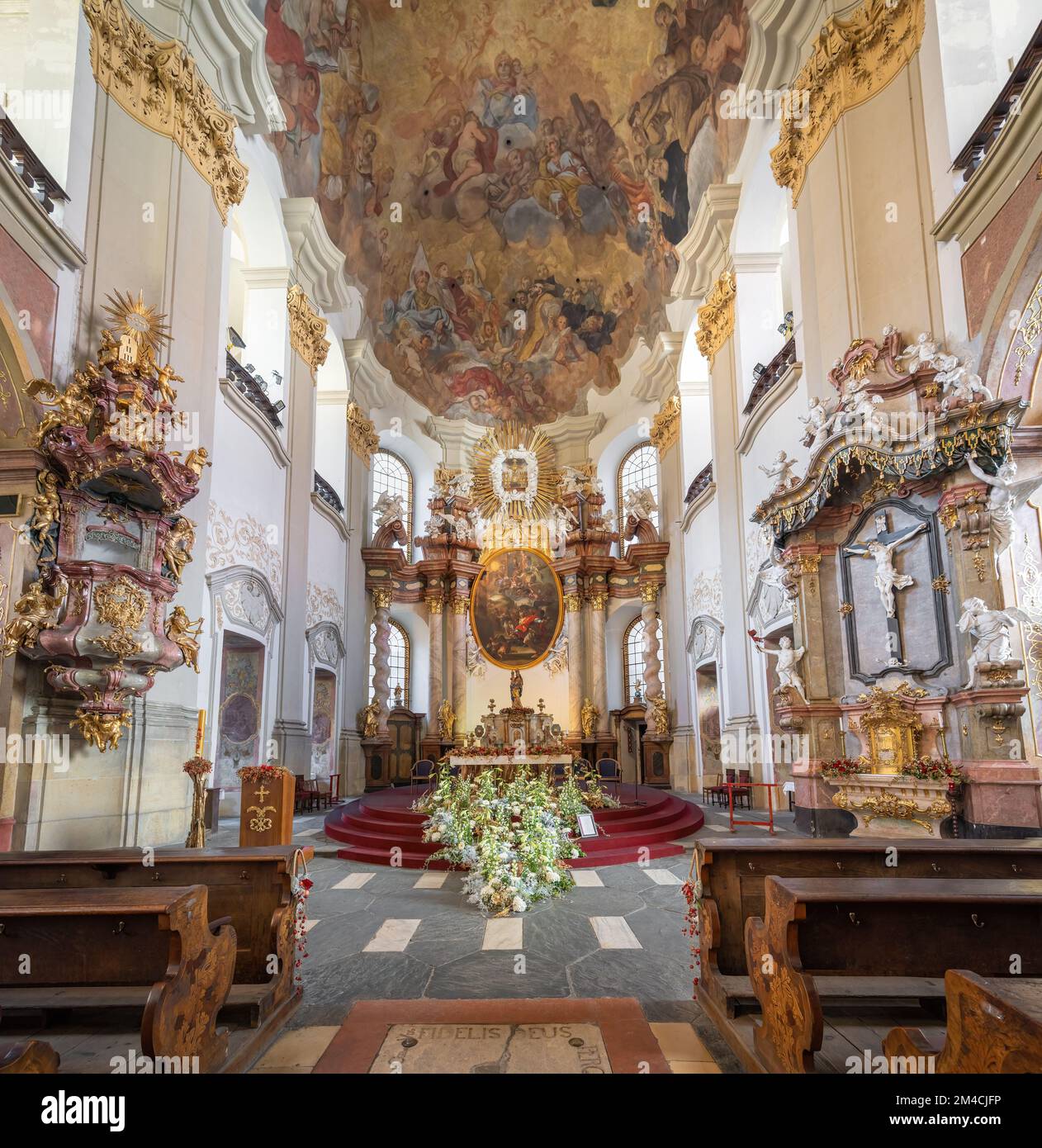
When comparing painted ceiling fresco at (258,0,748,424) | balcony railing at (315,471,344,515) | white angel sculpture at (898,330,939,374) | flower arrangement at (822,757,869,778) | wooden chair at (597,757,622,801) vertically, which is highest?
painted ceiling fresco at (258,0,748,424)

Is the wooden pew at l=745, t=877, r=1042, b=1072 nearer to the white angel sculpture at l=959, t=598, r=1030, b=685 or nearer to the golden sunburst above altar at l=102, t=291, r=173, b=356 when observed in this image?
the white angel sculpture at l=959, t=598, r=1030, b=685

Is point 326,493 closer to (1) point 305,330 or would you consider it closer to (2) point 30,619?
(1) point 305,330

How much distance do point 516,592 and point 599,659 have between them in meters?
2.85

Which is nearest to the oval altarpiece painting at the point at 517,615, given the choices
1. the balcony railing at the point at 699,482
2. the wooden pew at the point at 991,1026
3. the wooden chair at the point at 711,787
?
the balcony railing at the point at 699,482

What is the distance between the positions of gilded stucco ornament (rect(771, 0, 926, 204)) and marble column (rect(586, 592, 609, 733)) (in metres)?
10.8

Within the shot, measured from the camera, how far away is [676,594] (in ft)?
58.5

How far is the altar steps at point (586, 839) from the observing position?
8.57 meters

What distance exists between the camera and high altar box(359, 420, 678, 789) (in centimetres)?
1856

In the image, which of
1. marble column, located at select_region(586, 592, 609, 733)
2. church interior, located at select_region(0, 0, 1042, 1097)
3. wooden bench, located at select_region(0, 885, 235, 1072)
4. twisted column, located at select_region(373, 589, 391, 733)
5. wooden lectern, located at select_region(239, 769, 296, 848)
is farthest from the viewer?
marble column, located at select_region(586, 592, 609, 733)

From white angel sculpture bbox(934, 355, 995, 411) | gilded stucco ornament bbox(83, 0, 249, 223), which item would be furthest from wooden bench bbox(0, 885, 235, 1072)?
gilded stucco ornament bbox(83, 0, 249, 223)

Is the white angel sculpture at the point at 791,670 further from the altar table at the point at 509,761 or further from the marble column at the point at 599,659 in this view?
the marble column at the point at 599,659

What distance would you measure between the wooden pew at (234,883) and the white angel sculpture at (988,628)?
22.2 feet
